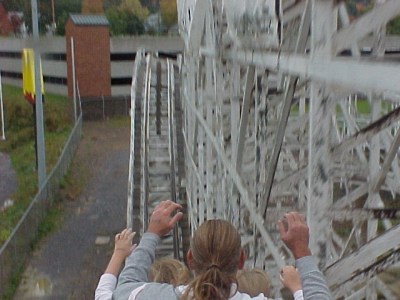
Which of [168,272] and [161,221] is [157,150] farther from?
[168,272]

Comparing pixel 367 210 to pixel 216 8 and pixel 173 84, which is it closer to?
pixel 216 8

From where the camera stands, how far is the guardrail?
10695mm

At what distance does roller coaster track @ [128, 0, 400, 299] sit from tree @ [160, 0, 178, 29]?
A: 24.6m

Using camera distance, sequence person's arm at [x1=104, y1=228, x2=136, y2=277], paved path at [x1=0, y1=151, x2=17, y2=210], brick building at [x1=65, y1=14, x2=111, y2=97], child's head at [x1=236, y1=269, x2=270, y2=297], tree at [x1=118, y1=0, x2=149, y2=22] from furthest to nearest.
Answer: tree at [x1=118, y1=0, x2=149, y2=22] → brick building at [x1=65, y1=14, x2=111, y2=97] → paved path at [x1=0, y1=151, x2=17, y2=210] → person's arm at [x1=104, y1=228, x2=136, y2=277] → child's head at [x1=236, y1=269, x2=270, y2=297]

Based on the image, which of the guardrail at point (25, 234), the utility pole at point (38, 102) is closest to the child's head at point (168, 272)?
the guardrail at point (25, 234)

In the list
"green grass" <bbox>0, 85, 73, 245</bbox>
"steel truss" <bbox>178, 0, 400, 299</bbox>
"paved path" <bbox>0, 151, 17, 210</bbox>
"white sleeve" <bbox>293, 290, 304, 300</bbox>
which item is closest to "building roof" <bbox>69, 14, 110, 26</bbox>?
"green grass" <bbox>0, 85, 73, 245</bbox>

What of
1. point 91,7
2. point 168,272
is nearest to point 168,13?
point 91,7

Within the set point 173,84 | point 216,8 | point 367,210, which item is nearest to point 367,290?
point 216,8

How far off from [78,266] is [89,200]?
4.59m

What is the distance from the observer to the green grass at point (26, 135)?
719 inches

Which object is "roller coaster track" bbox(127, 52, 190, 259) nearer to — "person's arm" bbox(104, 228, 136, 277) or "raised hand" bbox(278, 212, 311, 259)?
"person's arm" bbox(104, 228, 136, 277)

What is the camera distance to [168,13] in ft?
106

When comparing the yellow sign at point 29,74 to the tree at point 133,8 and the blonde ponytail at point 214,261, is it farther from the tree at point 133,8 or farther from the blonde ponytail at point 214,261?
the blonde ponytail at point 214,261

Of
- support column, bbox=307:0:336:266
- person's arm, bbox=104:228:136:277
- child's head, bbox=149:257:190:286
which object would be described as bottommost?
person's arm, bbox=104:228:136:277
